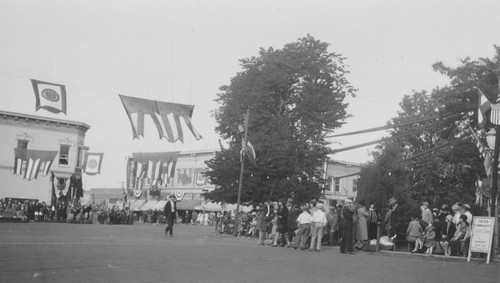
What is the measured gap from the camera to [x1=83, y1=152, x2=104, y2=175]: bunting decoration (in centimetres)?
5275

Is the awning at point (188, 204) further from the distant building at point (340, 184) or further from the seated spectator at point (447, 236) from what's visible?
the seated spectator at point (447, 236)

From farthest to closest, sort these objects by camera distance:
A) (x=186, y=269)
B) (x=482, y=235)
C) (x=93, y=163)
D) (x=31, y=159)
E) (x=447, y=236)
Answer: (x=93, y=163) < (x=31, y=159) < (x=447, y=236) < (x=482, y=235) < (x=186, y=269)

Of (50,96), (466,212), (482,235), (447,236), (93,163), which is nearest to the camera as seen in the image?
(482,235)

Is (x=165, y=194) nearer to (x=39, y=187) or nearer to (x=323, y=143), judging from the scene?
(x=39, y=187)

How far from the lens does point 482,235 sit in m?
16.0

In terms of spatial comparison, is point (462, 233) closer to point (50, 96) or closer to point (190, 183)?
point (50, 96)

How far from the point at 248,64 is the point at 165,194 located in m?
46.9

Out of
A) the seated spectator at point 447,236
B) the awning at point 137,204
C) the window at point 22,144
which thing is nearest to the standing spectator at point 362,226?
the seated spectator at point 447,236

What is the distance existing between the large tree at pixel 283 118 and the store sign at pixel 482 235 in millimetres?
24539

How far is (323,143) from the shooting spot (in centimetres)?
4228

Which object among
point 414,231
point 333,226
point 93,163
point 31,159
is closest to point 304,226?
point 333,226

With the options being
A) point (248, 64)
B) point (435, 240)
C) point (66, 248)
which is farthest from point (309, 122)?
point (66, 248)

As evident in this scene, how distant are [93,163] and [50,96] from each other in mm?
34036

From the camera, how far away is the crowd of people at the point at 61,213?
4002 cm
